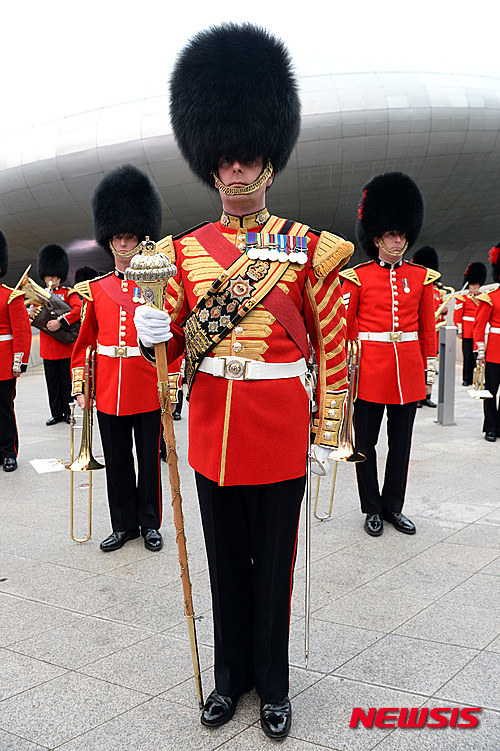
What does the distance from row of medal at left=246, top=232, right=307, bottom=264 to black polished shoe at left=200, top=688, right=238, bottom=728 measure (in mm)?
1392

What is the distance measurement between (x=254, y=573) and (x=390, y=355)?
213 cm

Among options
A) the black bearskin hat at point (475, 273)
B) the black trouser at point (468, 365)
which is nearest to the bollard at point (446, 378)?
the black trouser at point (468, 365)

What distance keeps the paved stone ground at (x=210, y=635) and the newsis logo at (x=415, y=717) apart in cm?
2

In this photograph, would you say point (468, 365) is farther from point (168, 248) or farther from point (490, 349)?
point (168, 248)

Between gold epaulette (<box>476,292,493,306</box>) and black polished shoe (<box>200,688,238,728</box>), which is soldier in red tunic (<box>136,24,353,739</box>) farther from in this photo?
gold epaulette (<box>476,292,493,306</box>)

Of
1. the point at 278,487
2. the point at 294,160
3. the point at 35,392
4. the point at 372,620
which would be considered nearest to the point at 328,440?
the point at 278,487

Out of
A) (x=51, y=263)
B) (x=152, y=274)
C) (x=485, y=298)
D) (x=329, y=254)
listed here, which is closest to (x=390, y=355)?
(x=329, y=254)

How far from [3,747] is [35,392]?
1009cm

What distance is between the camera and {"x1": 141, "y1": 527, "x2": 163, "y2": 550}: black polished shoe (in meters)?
3.83

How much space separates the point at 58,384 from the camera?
850cm

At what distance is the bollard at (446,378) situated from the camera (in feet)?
25.4

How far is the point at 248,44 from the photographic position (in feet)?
7.85

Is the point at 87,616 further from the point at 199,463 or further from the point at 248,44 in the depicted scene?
the point at 248,44

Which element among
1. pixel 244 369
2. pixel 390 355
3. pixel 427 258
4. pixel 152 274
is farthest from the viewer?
pixel 427 258
